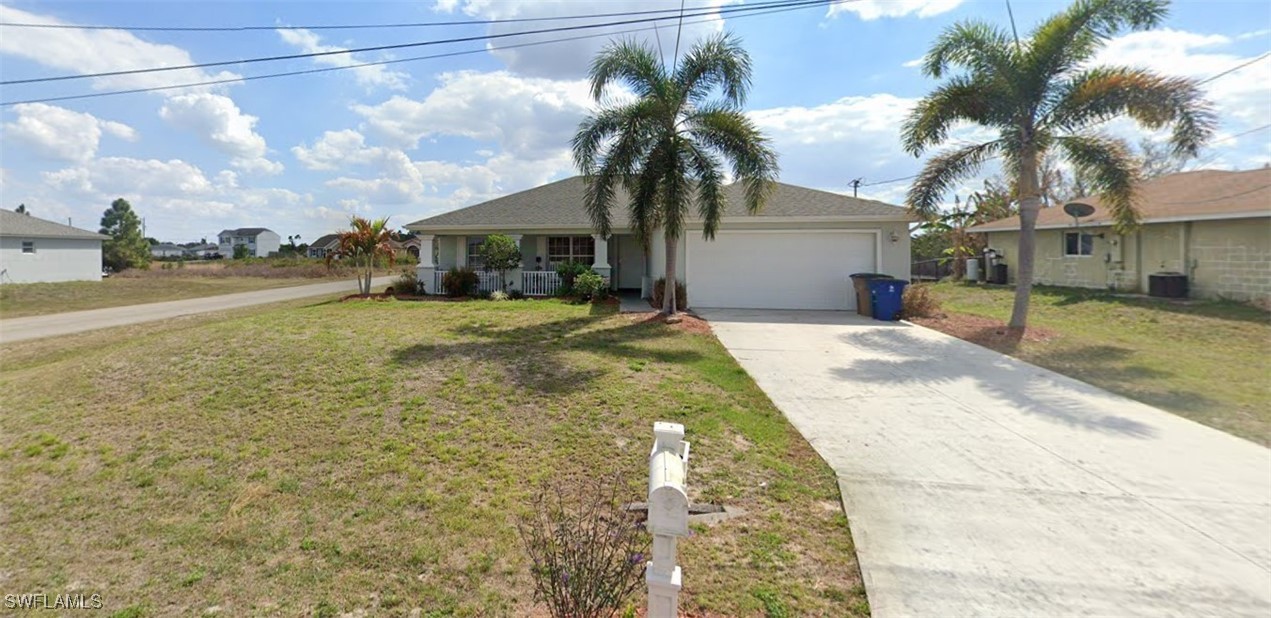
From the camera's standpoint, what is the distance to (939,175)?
1191cm

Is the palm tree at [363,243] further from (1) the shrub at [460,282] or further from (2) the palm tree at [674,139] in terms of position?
(2) the palm tree at [674,139]

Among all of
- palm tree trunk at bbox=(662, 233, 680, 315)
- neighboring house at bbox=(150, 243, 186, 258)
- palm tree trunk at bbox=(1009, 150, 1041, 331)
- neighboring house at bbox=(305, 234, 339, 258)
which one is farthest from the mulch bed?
neighboring house at bbox=(150, 243, 186, 258)

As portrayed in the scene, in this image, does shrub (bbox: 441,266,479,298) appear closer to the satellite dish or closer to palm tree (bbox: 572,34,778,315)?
palm tree (bbox: 572,34,778,315)

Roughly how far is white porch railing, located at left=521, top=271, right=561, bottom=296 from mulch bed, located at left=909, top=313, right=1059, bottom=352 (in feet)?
33.5

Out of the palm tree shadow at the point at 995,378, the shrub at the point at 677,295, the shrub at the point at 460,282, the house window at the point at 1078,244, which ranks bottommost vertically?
the palm tree shadow at the point at 995,378

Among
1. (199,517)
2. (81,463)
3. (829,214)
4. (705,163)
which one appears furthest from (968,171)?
(81,463)

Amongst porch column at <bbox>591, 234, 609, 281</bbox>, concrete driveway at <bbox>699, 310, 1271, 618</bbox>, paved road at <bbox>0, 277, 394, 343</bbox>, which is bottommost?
concrete driveway at <bbox>699, 310, 1271, 618</bbox>

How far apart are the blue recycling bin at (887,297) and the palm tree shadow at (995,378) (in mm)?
2693

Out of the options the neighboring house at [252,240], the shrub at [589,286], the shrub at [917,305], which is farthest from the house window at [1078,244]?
the neighboring house at [252,240]

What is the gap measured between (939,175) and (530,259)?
41.0 feet

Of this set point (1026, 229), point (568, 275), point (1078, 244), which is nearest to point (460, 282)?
point (568, 275)

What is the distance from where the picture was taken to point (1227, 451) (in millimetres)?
5168

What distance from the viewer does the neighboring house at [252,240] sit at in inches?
3430

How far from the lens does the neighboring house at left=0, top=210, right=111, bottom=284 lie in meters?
26.0
